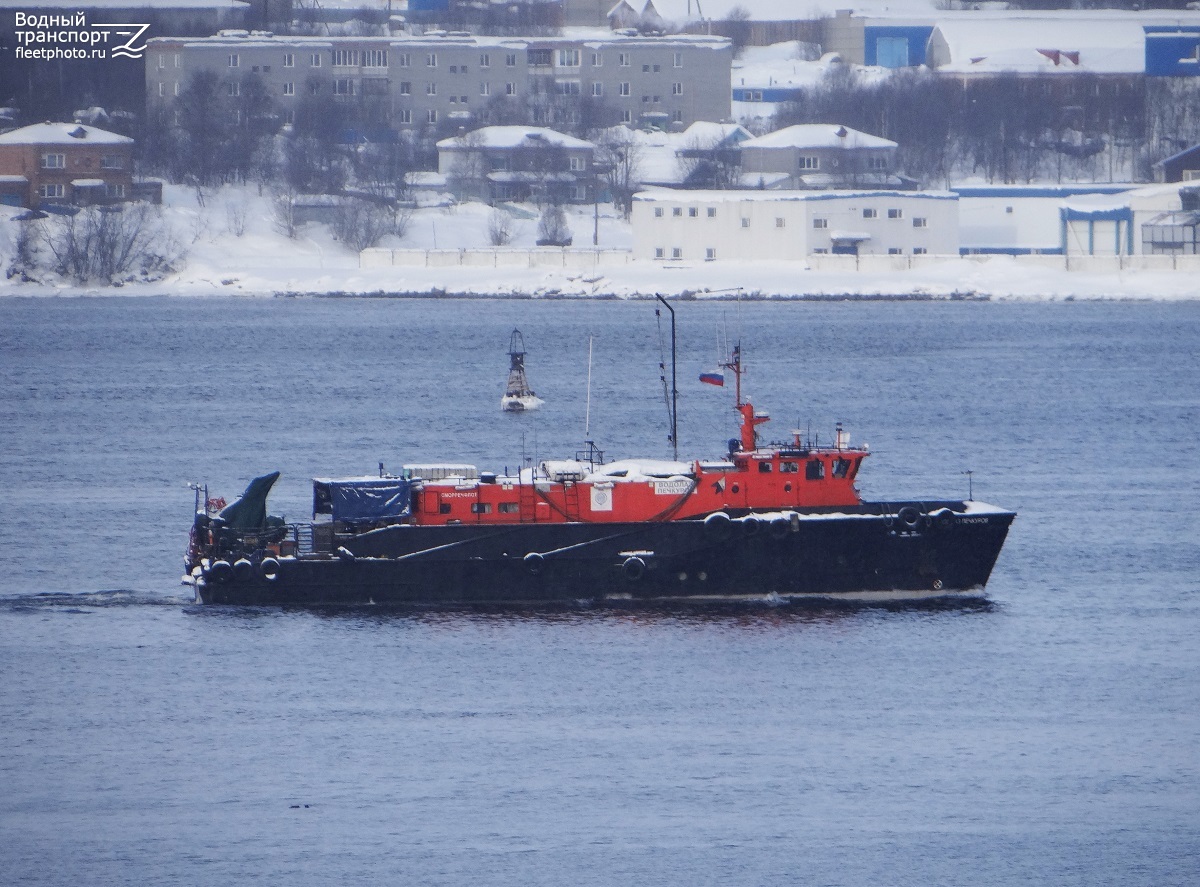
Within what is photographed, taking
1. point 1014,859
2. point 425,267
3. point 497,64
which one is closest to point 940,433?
point 1014,859

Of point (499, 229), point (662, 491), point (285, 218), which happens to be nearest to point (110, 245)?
point (285, 218)

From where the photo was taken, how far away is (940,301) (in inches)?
4823

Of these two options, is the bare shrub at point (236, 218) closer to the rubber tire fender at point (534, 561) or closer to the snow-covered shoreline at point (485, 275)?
the snow-covered shoreline at point (485, 275)

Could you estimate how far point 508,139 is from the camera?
144000mm

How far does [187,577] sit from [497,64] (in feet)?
417

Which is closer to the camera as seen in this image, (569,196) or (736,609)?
(736,609)

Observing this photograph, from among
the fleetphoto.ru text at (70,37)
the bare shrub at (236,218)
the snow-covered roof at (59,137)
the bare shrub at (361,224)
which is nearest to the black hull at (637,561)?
the bare shrub at (361,224)

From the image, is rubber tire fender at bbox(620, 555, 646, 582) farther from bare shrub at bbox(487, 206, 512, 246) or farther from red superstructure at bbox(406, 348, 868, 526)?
bare shrub at bbox(487, 206, 512, 246)

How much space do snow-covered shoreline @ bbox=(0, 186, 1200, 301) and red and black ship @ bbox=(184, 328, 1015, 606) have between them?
80289 mm

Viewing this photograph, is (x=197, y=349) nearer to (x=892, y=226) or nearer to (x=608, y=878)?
(x=892, y=226)

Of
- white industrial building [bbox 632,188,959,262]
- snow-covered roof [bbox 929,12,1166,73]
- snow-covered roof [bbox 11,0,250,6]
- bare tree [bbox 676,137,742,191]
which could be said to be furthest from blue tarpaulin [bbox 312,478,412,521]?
snow-covered roof [bbox 11,0,250,6]

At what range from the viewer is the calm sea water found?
27.4 meters

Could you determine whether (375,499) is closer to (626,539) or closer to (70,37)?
(626,539)

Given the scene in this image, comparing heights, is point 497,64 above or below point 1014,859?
above
